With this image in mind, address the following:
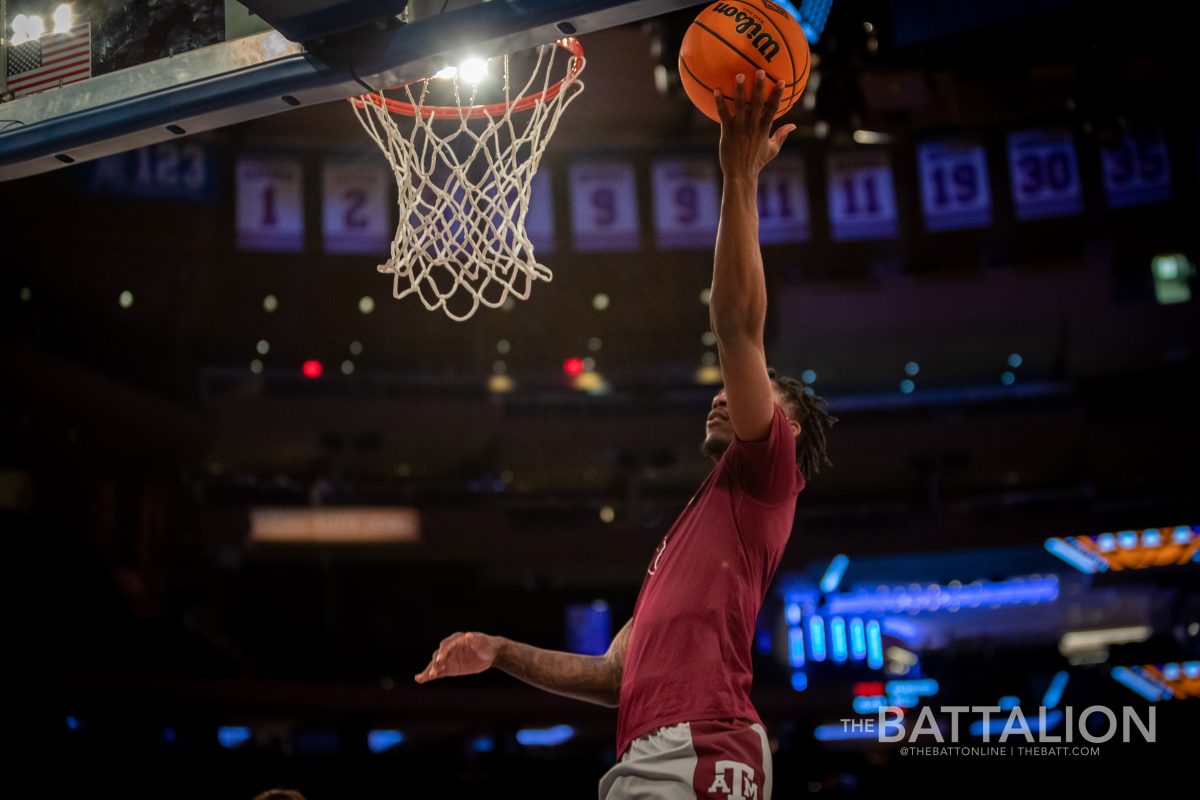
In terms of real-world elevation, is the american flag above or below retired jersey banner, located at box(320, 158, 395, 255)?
below

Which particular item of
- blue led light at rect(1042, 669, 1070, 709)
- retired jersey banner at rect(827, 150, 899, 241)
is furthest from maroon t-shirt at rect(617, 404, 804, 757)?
blue led light at rect(1042, 669, 1070, 709)

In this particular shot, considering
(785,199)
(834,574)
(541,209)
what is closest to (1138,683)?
(834,574)

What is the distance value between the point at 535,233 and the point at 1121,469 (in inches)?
333

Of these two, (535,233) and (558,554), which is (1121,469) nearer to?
(558,554)

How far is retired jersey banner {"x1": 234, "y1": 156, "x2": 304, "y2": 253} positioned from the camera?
1016 centimetres

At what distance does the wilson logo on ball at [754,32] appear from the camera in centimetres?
264

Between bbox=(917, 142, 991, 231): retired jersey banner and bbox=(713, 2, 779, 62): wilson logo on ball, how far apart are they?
25.7 feet

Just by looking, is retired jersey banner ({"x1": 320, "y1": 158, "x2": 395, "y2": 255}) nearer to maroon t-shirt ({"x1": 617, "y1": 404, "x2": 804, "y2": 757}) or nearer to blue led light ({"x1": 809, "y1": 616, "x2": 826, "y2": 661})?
blue led light ({"x1": 809, "y1": 616, "x2": 826, "y2": 661})

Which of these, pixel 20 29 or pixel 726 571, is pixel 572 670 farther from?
pixel 20 29

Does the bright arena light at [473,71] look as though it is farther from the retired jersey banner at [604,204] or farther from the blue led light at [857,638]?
the blue led light at [857,638]

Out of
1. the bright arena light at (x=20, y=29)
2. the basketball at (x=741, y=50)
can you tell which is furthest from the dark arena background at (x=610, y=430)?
the bright arena light at (x=20, y=29)

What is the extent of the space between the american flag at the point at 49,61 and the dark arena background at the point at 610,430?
412cm

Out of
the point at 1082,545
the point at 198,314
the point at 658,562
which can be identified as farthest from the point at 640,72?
the point at 1082,545

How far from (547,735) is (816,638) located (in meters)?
3.43
